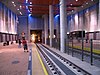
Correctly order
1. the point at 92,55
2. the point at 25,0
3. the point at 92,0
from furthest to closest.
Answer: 1. the point at 92,0
2. the point at 25,0
3. the point at 92,55

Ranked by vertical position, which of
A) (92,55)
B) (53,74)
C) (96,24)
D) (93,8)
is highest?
(93,8)

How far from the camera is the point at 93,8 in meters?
46.5

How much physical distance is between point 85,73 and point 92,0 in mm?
33850

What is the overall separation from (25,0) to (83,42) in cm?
2549

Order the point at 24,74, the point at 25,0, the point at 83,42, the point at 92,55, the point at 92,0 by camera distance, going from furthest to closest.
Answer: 1. the point at 92,0
2. the point at 25,0
3. the point at 83,42
4. the point at 92,55
5. the point at 24,74

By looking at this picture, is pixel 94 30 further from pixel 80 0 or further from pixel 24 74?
pixel 24 74

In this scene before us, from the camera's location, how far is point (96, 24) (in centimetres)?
4447

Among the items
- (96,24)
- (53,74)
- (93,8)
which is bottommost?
(53,74)

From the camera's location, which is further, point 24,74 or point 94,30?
point 94,30

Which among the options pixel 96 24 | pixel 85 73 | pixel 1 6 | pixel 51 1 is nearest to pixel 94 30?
pixel 96 24

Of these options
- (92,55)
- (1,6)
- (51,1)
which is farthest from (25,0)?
(92,55)

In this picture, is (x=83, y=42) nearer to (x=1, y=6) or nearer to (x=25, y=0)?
(x=25, y=0)

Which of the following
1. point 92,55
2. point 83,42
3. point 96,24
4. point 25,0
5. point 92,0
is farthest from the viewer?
point 96,24

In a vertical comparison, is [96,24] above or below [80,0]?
below
